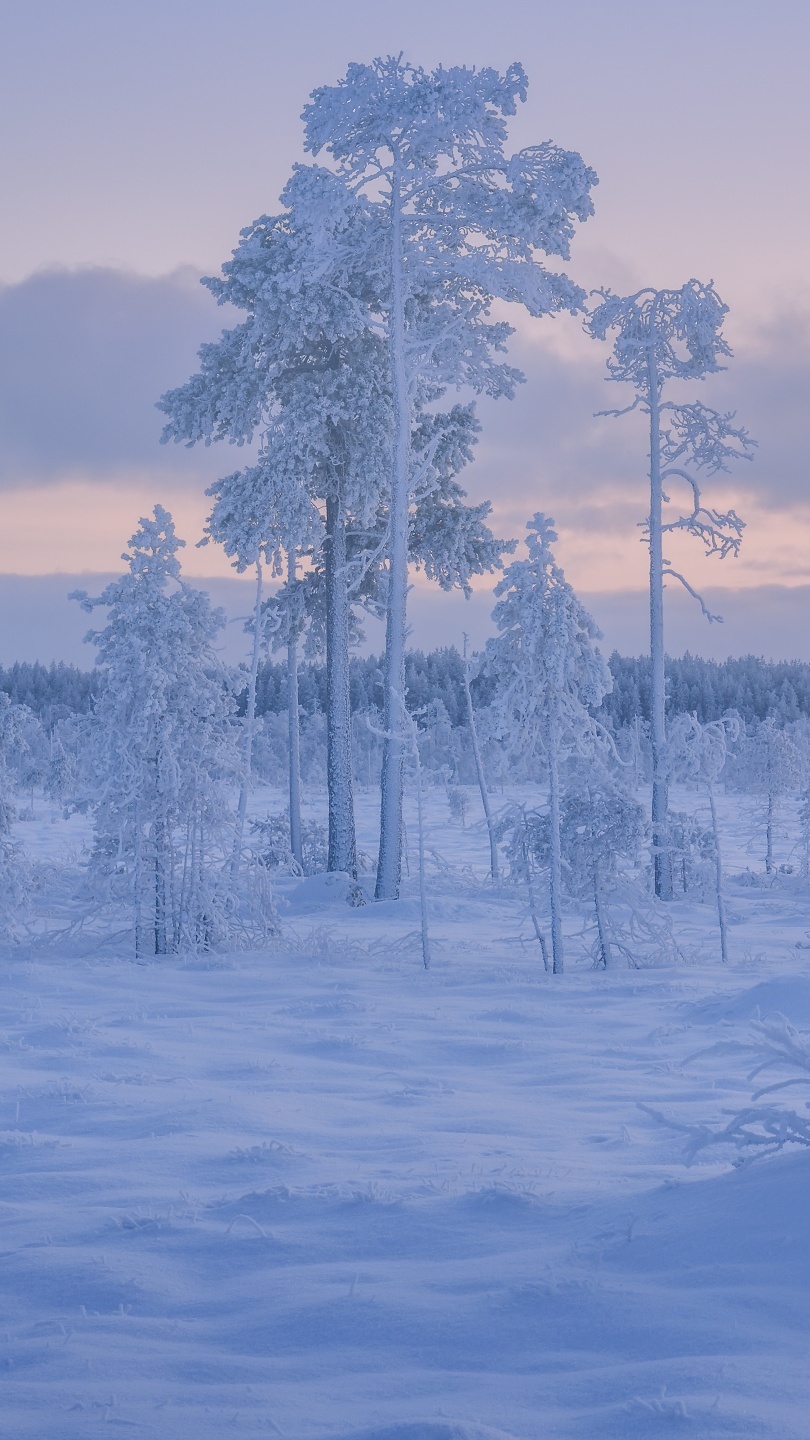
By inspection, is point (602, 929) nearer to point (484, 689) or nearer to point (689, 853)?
point (689, 853)

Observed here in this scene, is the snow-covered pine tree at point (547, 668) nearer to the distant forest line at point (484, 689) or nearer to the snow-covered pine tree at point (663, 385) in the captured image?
the snow-covered pine tree at point (663, 385)

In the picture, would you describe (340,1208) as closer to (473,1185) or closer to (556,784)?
(473,1185)

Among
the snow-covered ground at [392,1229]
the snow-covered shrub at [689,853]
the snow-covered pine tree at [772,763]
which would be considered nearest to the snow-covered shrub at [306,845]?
the snow-covered shrub at [689,853]

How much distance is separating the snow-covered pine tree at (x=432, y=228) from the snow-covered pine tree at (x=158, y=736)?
368 centimetres

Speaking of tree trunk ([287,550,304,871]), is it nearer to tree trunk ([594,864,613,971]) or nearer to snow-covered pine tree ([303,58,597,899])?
snow-covered pine tree ([303,58,597,899])

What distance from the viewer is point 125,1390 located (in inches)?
153

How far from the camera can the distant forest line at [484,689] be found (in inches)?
3757

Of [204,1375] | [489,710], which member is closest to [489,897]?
[489,710]

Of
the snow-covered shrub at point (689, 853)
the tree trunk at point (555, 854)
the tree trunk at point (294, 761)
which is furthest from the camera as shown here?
the tree trunk at point (294, 761)

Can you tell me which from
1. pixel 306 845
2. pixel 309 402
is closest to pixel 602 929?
pixel 309 402

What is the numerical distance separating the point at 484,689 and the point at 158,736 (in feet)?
238

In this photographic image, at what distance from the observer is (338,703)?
22.3 m

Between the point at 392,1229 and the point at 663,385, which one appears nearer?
the point at 392,1229

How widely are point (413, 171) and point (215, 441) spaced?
5935 mm
